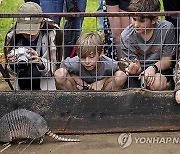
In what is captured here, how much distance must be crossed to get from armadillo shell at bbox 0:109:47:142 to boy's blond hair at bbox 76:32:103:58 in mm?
582

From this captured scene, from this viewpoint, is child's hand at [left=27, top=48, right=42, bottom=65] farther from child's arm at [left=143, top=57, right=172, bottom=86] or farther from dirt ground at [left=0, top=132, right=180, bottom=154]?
child's arm at [left=143, top=57, right=172, bottom=86]

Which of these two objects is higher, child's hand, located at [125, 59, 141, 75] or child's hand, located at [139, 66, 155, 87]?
child's hand, located at [125, 59, 141, 75]

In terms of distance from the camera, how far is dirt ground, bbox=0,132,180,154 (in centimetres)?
334

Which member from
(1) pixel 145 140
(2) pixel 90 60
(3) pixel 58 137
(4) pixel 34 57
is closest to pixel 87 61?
(2) pixel 90 60

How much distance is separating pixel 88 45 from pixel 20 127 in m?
0.70

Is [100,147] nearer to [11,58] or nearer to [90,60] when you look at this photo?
Answer: [90,60]

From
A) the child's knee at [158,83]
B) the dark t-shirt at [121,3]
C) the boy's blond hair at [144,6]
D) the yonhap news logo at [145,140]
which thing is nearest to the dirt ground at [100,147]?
the yonhap news logo at [145,140]

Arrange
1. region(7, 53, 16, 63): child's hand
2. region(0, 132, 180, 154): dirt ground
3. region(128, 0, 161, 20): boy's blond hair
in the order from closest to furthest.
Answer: region(0, 132, 180, 154): dirt ground, region(7, 53, 16, 63): child's hand, region(128, 0, 161, 20): boy's blond hair

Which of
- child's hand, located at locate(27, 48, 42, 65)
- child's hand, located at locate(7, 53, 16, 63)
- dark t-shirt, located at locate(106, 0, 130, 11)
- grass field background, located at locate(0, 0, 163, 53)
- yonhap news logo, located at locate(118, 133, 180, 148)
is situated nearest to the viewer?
yonhap news logo, located at locate(118, 133, 180, 148)

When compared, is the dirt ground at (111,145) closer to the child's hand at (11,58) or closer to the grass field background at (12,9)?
the child's hand at (11,58)

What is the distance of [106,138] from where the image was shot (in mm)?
3545

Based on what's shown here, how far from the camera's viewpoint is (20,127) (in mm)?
3465

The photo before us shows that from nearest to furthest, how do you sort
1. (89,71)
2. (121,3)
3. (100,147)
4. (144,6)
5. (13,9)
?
(100,147) < (89,71) < (144,6) < (121,3) < (13,9)

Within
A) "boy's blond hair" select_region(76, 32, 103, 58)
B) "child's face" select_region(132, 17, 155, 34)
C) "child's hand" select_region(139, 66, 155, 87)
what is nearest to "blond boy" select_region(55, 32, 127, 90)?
"boy's blond hair" select_region(76, 32, 103, 58)
